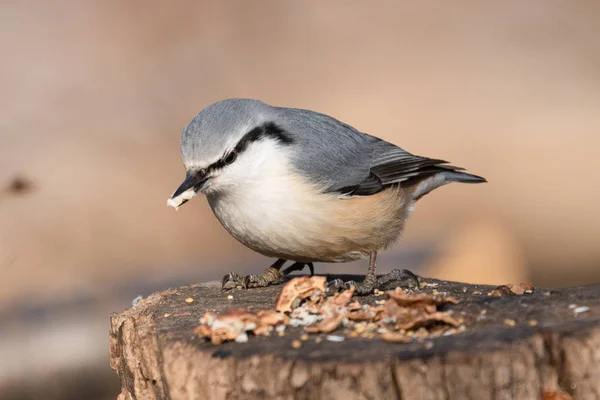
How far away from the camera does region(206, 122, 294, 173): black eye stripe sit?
388 centimetres

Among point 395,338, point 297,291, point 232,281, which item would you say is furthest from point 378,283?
point 395,338

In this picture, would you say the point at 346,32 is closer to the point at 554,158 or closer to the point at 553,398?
the point at 554,158

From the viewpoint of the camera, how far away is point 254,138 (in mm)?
4023

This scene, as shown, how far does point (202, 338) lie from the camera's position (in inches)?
119

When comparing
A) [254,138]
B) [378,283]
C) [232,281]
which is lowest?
[378,283]

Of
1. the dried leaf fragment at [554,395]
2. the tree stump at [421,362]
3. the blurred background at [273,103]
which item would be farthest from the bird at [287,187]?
the blurred background at [273,103]

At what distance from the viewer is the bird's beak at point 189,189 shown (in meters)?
3.77

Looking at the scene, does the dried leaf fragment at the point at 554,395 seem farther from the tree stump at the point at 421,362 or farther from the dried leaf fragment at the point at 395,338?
the dried leaf fragment at the point at 395,338

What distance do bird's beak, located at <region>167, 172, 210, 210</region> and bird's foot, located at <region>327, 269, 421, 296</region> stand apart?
0.77 metres

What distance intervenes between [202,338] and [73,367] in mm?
2871

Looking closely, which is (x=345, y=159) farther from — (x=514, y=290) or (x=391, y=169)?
(x=514, y=290)

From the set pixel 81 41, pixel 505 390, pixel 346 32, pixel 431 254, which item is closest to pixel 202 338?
pixel 505 390

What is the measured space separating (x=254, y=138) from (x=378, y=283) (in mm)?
915

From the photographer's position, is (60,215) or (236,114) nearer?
(236,114)
